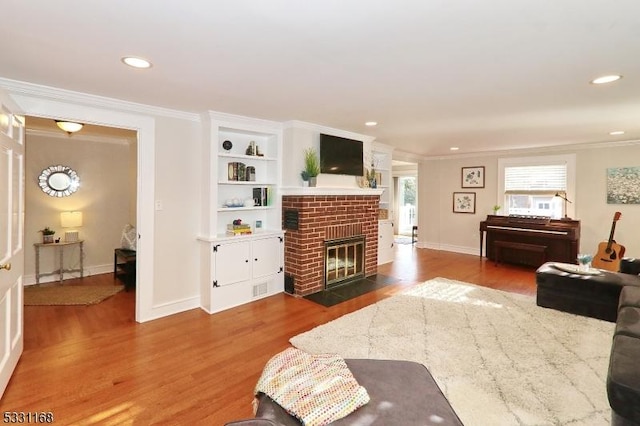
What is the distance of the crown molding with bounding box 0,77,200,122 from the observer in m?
2.66

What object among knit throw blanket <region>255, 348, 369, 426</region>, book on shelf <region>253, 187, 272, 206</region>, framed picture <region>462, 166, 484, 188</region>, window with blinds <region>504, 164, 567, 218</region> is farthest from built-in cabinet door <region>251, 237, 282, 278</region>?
window with blinds <region>504, 164, 567, 218</region>

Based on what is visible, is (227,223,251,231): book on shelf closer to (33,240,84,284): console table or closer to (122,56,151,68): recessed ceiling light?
(122,56,151,68): recessed ceiling light

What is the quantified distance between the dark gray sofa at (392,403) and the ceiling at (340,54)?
180cm

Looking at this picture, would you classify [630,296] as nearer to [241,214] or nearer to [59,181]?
[241,214]

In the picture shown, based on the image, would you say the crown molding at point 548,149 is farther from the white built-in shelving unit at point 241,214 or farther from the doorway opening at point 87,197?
the doorway opening at point 87,197

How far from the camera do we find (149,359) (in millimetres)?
2648

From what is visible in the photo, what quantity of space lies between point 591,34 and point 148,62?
2.73m

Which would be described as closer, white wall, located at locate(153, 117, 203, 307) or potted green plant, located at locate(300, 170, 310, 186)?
white wall, located at locate(153, 117, 203, 307)

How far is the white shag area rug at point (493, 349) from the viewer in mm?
2041

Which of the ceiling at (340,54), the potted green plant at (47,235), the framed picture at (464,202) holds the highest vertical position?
the ceiling at (340,54)

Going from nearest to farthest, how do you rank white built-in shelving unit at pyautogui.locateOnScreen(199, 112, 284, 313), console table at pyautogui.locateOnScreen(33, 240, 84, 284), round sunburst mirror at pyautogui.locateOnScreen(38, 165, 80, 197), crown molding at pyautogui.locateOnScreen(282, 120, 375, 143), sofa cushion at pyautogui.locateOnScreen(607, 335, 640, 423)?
sofa cushion at pyautogui.locateOnScreen(607, 335, 640, 423), white built-in shelving unit at pyautogui.locateOnScreen(199, 112, 284, 313), crown molding at pyautogui.locateOnScreen(282, 120, 375, 143), console table at pyautogui.locateOnScreen(33, 240, 84, 284), round sunburst mirror at pyautogui.locateOnScreen(38, 165, 80, 197)

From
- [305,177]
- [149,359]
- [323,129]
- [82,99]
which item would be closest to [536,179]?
[323,129]

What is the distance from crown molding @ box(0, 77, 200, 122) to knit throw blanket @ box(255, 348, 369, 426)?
291 centimetres

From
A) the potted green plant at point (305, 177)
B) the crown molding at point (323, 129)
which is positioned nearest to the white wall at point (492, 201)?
the crown molding at point (323, 129)
